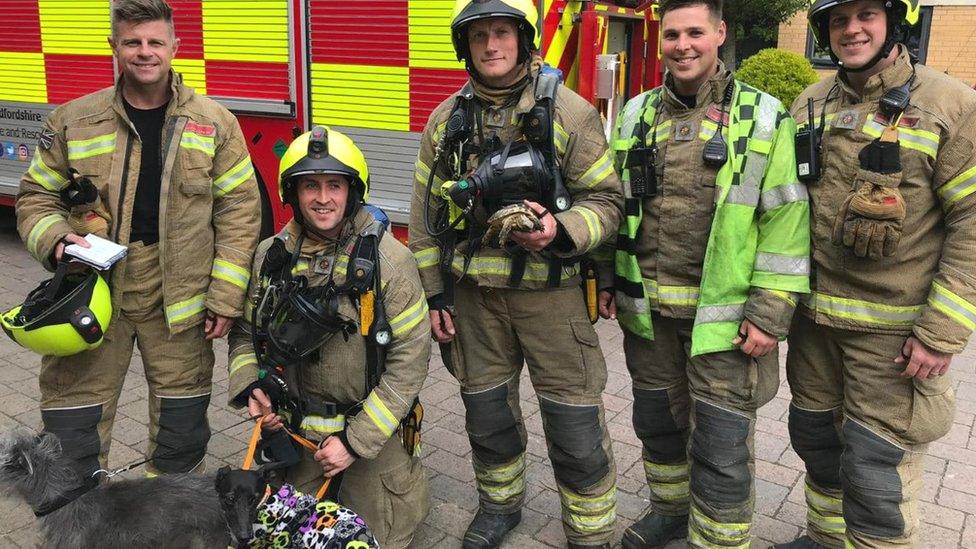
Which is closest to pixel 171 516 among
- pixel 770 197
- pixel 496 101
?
pixel 496 101

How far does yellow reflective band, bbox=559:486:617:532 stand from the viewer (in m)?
2.96

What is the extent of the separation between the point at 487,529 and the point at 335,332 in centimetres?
103

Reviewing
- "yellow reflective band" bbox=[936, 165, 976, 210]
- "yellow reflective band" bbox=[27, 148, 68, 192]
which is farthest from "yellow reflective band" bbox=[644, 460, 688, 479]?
"yellow reflective band" bbox=[27, 148, 68, 192]

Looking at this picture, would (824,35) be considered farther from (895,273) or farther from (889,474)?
(889,474)

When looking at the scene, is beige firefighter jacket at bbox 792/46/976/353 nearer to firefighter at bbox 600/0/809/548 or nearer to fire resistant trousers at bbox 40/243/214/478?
firefighter at bbox 600/0/809/548

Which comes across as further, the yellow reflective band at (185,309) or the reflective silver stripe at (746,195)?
the yellow reflective band at (185,309)

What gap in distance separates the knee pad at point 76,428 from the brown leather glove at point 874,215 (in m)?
2.57

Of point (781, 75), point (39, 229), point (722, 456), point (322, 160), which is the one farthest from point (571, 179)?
point (781, 75)

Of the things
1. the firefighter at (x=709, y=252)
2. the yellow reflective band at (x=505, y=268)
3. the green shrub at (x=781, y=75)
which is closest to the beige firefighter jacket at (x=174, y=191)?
the yellow reflective band at (x=505, y=268)

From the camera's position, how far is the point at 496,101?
2.82 m

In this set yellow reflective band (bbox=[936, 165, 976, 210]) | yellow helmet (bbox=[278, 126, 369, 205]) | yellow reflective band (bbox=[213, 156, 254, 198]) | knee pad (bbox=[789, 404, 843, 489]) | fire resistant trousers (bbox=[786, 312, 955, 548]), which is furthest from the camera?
yellow reflective band (bbox=[213, 156, 254, 198])

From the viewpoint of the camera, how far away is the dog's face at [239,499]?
218 cm

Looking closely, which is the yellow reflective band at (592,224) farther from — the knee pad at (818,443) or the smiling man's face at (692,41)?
the knee pad at (818,443)

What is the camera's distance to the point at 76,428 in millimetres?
2850
